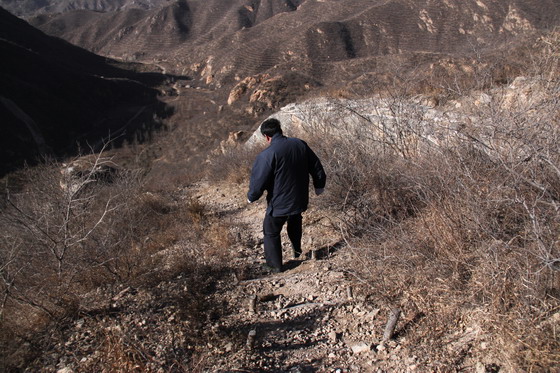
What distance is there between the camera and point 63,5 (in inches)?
6004

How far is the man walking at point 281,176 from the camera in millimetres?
2969

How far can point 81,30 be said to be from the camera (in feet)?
323

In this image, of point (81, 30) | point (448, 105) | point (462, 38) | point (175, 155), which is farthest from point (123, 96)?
point (81, 30)

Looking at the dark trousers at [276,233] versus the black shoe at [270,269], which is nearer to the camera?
the dark trousers at [276,233]

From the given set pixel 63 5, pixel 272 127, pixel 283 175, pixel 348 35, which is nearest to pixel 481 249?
pixel 283 175

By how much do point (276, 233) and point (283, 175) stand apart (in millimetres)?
568

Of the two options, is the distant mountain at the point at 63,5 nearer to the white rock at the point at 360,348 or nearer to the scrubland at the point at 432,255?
the scrubland at the point at 432,255

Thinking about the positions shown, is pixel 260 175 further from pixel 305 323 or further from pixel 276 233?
pixel 305 323

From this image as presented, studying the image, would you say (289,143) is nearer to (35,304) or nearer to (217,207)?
(35,304)

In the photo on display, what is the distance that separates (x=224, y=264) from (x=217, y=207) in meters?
3.16

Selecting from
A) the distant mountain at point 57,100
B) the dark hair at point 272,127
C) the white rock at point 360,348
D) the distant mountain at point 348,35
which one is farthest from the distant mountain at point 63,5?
the white rock at point 360,348

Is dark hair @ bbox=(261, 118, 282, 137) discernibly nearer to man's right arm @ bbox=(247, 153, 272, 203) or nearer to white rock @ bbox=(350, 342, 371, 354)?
man's right arm @ bbox=(247, 153, 272, 203)

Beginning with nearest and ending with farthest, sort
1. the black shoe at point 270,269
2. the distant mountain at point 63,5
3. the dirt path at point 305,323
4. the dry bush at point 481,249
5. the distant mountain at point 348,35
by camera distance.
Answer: the dry bush at point 481,249
the dirt path at point 305,323
the black shoe at point 270,269
the distant mountain at point 348,35
the distant mountain at point 63,5

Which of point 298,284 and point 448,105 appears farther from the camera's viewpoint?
point 448,105
